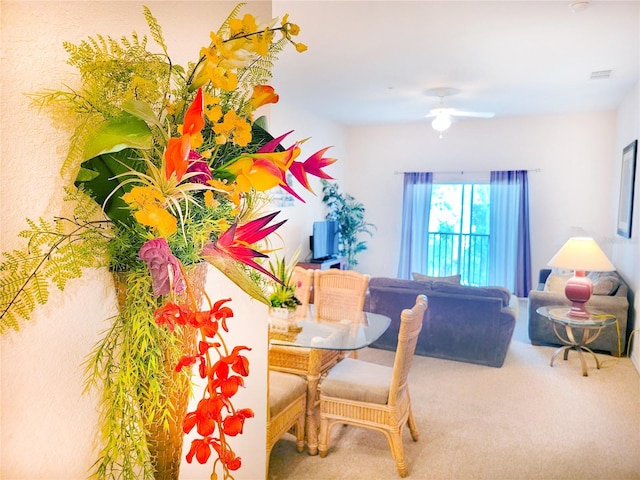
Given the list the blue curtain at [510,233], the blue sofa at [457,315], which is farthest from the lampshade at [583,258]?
the blue curtain at [510,233]

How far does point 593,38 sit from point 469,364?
117 inches

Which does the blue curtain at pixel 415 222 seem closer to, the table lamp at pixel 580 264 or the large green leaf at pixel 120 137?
the table lamp at pixel 580 264

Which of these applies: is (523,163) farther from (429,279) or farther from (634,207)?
(429,279)

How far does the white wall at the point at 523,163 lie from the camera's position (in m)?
6.70

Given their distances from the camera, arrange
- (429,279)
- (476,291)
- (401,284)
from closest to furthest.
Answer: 1. (476,291)
2. (401,284)
3. (429,279)

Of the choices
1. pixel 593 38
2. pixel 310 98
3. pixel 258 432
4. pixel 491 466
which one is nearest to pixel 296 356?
pixel 491 466

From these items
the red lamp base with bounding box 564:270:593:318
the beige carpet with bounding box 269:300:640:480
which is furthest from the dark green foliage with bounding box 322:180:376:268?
the red lamp base with bounding box 564:270:593:318

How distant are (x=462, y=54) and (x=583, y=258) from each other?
212 cm

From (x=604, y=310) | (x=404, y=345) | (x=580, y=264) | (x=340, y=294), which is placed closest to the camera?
(x=404, y=345)

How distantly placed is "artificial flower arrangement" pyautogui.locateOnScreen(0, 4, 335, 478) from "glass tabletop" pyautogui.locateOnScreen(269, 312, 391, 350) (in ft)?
6.80

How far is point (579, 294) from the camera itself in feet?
14.5

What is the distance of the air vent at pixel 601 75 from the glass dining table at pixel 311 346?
3.54 meters

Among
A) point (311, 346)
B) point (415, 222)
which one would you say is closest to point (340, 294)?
point (311, 346)

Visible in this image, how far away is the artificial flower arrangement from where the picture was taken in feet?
1.92
